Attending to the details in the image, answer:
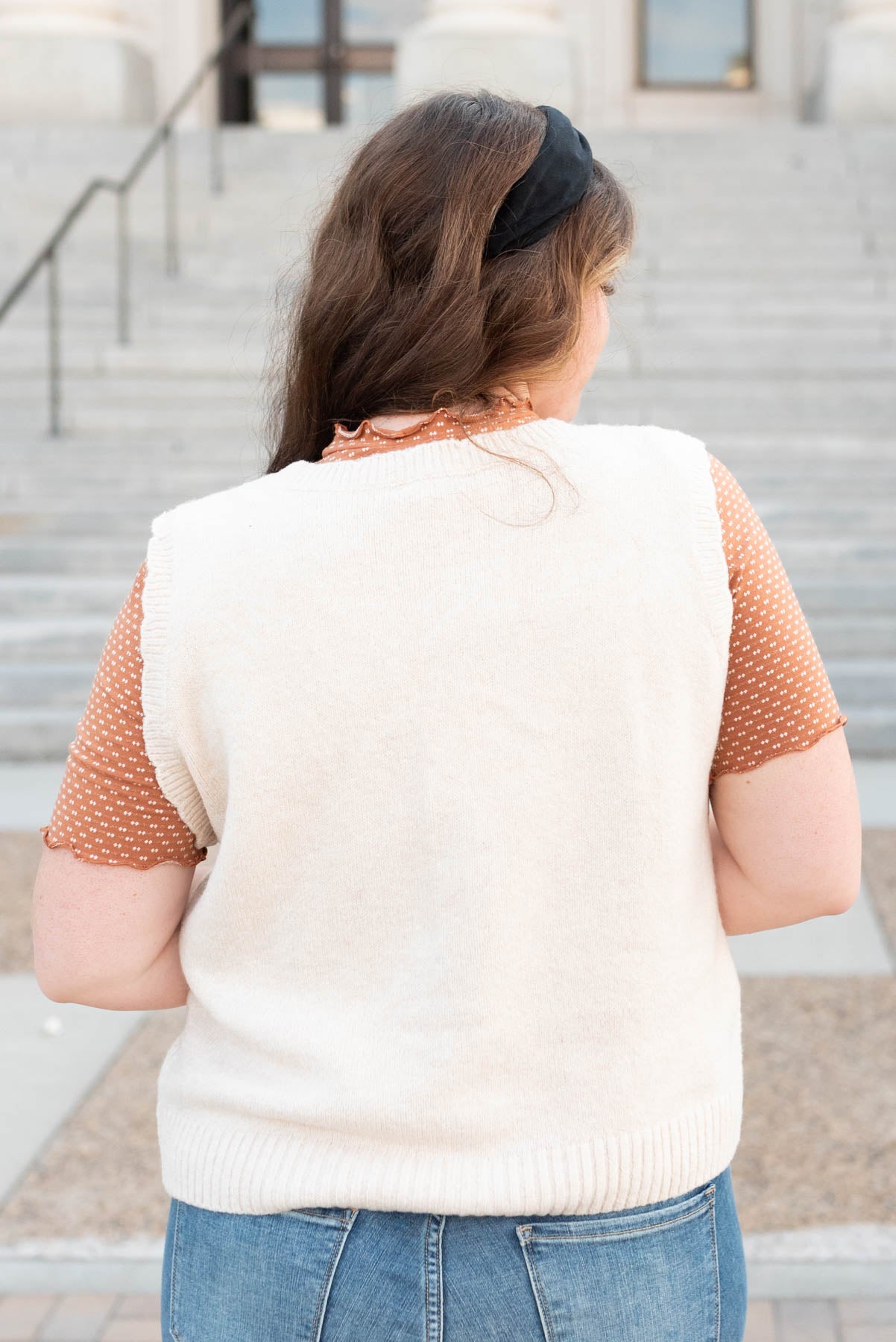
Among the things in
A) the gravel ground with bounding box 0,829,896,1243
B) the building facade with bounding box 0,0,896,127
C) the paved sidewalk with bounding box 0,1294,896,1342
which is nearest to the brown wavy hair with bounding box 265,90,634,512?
the paved sidewalk with bounding box 0,1294,896,1342

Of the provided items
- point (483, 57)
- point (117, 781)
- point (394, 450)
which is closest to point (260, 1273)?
point (117, 781)


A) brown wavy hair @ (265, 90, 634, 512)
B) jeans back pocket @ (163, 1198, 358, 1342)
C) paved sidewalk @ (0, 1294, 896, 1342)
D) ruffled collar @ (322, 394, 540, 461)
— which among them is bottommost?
paved sidewalk @ (0, 1294, 896, 1342)

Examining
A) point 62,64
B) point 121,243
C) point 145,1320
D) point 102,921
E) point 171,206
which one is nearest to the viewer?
point 102,921

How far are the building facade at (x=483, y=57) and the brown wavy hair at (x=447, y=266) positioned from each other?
40.8ft

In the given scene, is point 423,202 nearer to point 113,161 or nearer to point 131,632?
point 131,632

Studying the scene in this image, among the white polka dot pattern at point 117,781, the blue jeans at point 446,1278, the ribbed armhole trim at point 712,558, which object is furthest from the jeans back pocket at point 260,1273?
the ribbed armhole trim at point 712,558

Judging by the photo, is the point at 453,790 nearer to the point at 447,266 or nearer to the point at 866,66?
the point at 447,266

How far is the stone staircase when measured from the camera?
710cm

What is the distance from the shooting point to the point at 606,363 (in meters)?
8.08

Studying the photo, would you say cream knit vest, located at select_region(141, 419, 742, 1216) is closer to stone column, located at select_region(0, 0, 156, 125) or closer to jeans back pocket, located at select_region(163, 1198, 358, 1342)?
jeans back pocket, located at select_region(163, 1198, 358, 1342)

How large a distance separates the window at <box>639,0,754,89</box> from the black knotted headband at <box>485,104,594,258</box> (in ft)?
55.2

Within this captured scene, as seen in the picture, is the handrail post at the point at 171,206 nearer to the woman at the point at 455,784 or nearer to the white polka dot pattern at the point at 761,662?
the woman at the point at 455,784

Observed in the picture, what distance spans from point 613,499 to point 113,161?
12662mm

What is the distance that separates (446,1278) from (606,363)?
736 centimetres
